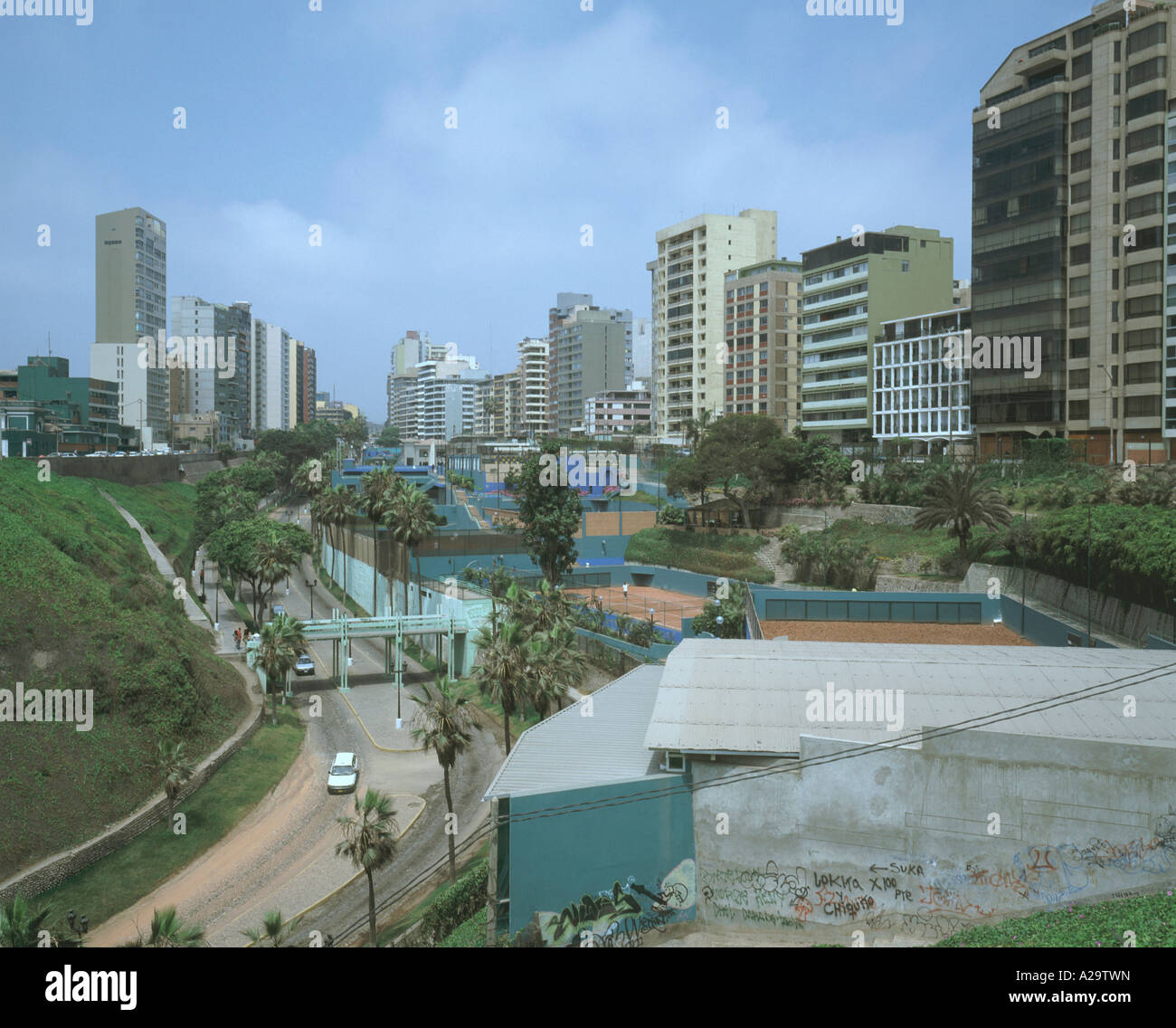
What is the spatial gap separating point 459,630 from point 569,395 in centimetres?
15258

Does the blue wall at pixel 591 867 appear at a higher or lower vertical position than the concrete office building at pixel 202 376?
lower

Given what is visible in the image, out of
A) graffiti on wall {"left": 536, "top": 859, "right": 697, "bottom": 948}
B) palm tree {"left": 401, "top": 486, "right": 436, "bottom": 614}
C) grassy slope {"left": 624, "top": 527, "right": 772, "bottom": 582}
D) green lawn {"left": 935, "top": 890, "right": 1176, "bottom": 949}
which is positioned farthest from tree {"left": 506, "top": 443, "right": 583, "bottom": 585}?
green lawn {"left": 935, "top": 890, "right": 1176, "bottom": 949}

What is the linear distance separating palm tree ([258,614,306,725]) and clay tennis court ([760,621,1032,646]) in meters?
21.7

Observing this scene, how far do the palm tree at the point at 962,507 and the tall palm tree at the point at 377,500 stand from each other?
101 feet

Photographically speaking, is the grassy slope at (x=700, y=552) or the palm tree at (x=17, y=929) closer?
the palm tree at (x=17, y=929)

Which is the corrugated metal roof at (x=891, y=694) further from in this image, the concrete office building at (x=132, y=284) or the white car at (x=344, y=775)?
the concrete office building at (x=132, y=284)

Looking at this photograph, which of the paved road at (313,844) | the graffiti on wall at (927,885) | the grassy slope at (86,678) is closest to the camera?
the graffiti on wall at (927,885)

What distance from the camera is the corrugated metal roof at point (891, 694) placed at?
19609mm

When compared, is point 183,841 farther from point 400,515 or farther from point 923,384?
point 923,384

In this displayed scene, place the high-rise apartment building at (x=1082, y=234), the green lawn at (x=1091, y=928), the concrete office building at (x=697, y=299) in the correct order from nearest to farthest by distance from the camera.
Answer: the green lawn at (x=1091, y=928) < the high-rise apartment building at (x=1082, y=234) < the concrete office building at (x=697, y=299)

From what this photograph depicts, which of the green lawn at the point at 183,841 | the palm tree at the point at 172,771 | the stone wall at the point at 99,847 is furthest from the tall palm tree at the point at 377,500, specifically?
the palm tree at the point at 172,771

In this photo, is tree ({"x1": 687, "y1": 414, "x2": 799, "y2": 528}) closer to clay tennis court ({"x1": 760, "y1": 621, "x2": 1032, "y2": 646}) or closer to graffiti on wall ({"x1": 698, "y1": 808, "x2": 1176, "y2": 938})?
clay tennis court ({"x1": 760, "y1": 621, "x2": 1032, "y2": 646})

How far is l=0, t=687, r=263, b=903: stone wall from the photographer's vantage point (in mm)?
26797
